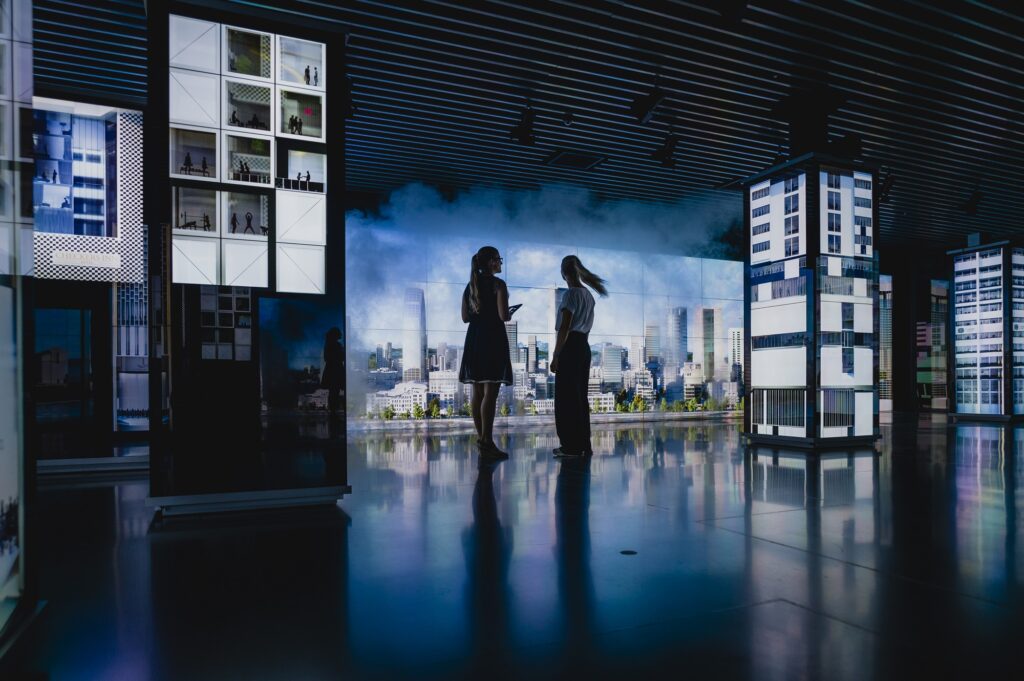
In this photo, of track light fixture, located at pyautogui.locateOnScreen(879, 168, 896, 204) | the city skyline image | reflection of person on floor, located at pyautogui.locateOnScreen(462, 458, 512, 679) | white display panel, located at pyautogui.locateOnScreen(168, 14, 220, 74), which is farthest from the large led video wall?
reflection of person on floor, located at pyautogui.locateOnScreen(462, 458, 512, 679)

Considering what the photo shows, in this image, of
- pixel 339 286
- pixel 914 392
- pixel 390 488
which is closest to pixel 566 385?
pixel 390 488

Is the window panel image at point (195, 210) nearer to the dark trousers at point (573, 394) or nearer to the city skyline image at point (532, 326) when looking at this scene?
the dark trousers at point (573, 394)

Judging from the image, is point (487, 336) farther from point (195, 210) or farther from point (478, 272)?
point (195, 210)

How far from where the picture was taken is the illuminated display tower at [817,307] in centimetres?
590

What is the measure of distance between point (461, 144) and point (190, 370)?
212 inches

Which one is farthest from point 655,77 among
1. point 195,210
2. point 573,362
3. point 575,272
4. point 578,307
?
point 195,210

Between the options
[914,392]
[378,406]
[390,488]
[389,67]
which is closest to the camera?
[390,488]

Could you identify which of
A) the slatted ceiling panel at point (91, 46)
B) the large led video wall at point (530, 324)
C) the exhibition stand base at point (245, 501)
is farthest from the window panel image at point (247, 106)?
the large led video wall at point (530, 324)

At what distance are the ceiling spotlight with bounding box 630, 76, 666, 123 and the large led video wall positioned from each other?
415 cm

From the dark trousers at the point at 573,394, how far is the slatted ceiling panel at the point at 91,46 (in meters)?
4.11

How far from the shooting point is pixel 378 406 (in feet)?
31.4

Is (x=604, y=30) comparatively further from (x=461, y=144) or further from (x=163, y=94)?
(x=163, y=94)

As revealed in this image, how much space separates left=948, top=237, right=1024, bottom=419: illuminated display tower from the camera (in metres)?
10.6

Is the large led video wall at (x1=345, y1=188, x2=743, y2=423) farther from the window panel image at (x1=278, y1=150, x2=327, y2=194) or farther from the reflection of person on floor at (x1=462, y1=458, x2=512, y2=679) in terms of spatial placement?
the reflection of person on floor at (x1=462, y1=458, x2=512, y2=679)
